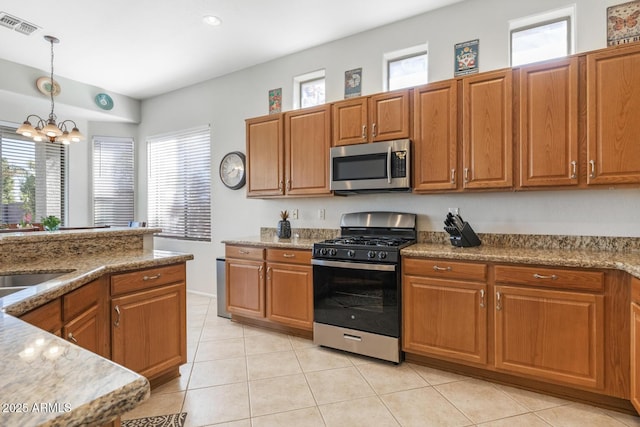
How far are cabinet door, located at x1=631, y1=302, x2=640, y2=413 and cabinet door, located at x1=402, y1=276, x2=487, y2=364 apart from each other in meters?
0.76

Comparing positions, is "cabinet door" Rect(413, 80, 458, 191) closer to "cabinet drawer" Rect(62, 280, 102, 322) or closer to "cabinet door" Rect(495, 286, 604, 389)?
"cabinet door" Rect(495, 286, 604, 389)

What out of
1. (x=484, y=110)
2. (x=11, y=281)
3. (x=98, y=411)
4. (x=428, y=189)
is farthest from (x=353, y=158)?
(x=98, y=411)

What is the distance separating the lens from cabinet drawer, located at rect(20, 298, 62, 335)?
4.32ft

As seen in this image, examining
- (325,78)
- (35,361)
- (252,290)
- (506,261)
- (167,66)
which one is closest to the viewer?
(35,361)

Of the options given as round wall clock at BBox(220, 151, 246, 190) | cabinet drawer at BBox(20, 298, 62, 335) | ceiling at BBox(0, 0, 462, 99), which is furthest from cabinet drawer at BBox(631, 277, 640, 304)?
round wall clock at BBox(220, 151, 246, 190)

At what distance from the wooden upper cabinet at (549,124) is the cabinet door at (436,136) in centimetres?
47

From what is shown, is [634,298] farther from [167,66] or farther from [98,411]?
[167,66]

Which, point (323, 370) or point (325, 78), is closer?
point (323, 370)

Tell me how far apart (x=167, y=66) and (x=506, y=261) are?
4377 mm

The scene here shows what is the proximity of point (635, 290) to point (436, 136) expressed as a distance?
5.26ft

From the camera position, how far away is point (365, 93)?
3.46 meters

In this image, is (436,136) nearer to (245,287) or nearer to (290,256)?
(290,256)

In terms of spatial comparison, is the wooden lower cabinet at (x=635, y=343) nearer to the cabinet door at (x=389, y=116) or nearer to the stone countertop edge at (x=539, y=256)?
the stone countertop edge at (x=539, y=256)

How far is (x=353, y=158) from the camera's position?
3121 mm
